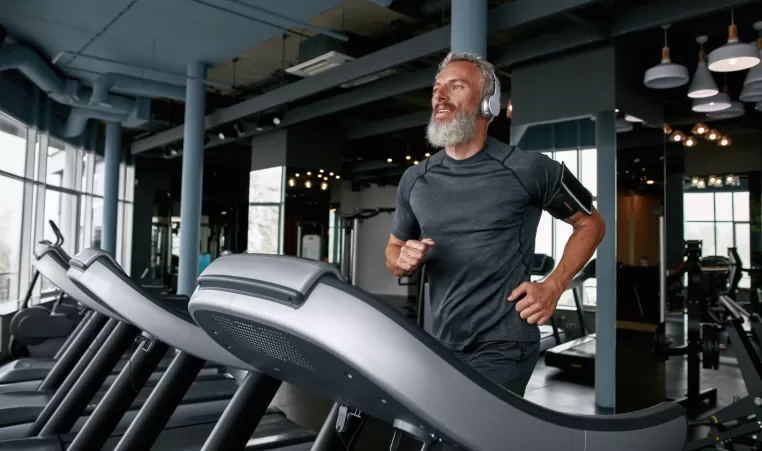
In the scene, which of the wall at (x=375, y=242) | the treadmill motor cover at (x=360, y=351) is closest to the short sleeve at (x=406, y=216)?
the treadmill motor cover at (x=360, y=351)

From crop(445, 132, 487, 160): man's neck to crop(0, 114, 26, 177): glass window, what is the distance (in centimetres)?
787

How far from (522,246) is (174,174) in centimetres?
1369

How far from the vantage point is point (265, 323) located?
2.25 feet

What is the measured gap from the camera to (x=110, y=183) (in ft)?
35.2

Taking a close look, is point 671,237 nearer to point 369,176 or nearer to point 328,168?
point 328,168

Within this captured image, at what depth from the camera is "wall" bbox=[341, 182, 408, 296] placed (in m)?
15.2

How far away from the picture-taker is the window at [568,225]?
188 inches

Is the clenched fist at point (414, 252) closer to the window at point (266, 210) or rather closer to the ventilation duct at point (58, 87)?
the ventilation duct at point (58, 87)

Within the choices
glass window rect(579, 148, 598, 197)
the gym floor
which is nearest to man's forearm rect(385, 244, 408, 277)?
the gym floor

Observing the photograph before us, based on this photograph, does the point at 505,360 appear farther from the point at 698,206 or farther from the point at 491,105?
the point at 698,206

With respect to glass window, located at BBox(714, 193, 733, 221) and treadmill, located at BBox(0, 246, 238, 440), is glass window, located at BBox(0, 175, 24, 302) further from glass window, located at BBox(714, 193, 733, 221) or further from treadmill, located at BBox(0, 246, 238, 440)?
glass window, located at BBox(714, 193, 733, 221)

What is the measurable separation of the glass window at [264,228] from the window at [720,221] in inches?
284

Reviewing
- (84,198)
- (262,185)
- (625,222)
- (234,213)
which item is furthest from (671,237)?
(84,198)

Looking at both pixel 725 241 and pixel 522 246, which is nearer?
pixel 522 246
